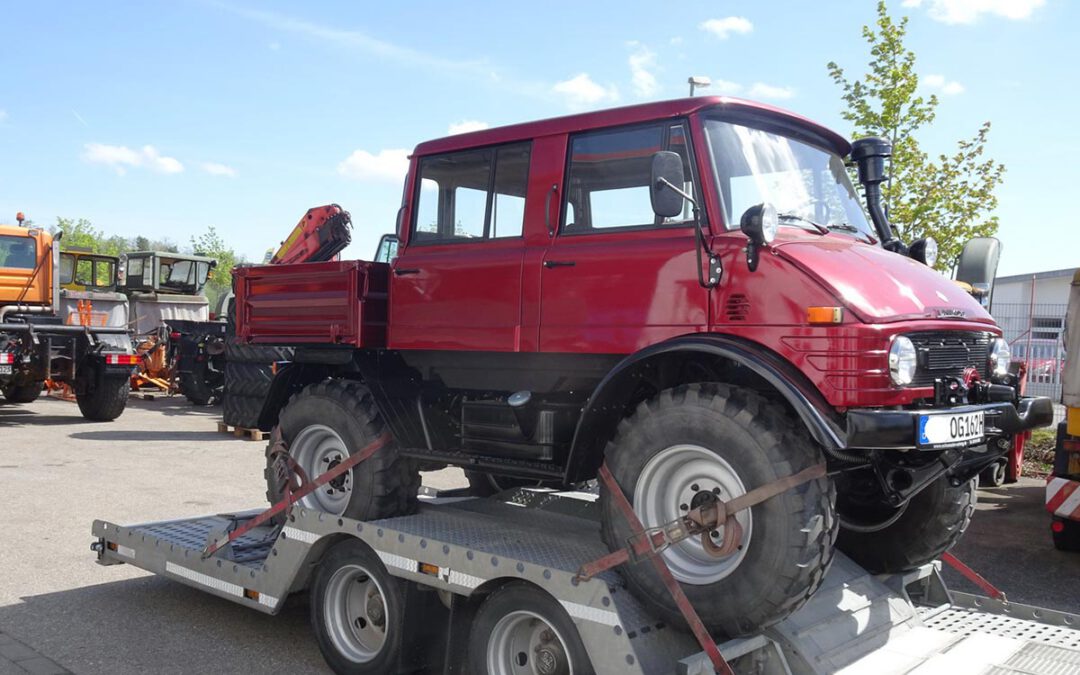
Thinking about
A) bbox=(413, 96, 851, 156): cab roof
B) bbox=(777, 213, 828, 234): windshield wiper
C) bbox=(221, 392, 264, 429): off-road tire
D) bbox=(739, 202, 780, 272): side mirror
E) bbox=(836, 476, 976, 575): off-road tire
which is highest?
Answer: bbox=(413, 96, 851, 156): cab roof

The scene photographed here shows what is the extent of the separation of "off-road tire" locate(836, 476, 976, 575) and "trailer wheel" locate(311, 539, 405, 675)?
2366 millimetres

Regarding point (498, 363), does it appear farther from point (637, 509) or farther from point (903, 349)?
point (903, 349)

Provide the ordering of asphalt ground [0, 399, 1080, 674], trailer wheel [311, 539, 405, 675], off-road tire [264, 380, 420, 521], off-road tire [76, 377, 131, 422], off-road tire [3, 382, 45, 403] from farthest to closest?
1. off-road tire [3, 382, 45, 403]
2. off-road tire [76, 377, 131, 422]
3. off-road tire [264, 380, 420, 521]
4. asphalt ground [0, 399, 1080, 674]
5. trailer wheel [311, 539, 405, 675]

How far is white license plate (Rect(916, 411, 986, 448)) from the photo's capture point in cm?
354

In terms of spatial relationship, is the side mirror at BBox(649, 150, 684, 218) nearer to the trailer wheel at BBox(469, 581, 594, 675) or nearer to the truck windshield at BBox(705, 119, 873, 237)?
the truck windshield at BBox(705, 119, 873, 237)

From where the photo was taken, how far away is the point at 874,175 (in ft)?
16.9

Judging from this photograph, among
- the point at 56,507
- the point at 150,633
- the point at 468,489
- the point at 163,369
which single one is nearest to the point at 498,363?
the point at 468,489

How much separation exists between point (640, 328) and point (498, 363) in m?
1.02

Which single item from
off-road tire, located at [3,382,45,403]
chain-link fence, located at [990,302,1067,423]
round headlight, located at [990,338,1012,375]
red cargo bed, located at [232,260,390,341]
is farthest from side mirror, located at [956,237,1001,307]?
off-road tire, located at [3,382,45,403]

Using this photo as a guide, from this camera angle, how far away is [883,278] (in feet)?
12.8

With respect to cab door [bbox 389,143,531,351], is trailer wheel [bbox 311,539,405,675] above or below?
below

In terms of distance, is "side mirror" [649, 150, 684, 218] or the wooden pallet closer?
"side mirror" [649, 150, 684, 218]

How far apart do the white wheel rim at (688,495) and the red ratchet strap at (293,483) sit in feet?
5.95

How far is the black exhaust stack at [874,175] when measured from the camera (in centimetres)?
510
